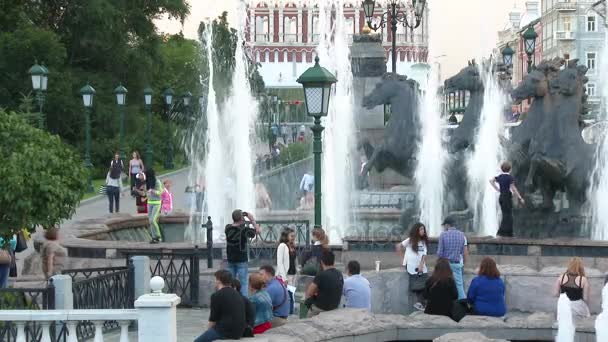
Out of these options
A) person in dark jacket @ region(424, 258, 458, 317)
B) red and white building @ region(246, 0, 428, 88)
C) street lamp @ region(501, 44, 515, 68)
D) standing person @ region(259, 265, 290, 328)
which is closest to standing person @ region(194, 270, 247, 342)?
standing person @ region(259, 265, 290, 328)

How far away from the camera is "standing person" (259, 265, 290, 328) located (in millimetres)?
13758

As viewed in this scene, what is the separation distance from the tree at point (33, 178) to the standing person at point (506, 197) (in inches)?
315

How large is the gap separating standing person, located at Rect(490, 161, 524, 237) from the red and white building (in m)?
112

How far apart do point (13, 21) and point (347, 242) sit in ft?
114

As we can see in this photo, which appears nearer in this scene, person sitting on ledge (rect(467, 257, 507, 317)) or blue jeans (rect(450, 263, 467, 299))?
person sitting on ledge (rect(467, 257, 507, 317))

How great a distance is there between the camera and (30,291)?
42.4ft

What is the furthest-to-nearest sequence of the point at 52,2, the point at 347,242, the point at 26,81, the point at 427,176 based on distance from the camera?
the point at 52,2 < the point at 26,81 < the point at 427,176 < the point at 347,242

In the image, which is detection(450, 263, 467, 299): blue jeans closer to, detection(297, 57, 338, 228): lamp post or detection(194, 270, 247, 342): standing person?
detection(297, 57, 338, 228): lamp post

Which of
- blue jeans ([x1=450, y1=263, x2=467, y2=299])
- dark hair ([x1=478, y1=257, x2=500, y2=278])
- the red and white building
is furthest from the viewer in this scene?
the red and white building

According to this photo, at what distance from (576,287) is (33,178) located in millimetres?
5460

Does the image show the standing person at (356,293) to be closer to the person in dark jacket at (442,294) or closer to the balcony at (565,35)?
the person in dark jacket at (442,294)

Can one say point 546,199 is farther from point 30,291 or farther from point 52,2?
point 52,2

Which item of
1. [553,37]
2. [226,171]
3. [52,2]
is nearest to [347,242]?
[226,171]

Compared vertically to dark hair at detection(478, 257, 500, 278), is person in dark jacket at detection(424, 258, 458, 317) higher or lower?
lower
